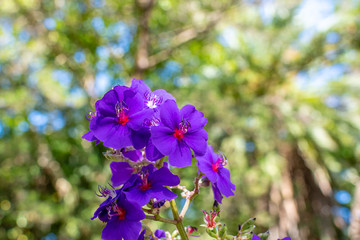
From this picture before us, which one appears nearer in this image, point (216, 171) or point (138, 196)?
point (138, 196)

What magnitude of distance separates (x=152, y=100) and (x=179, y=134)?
0.43 ft

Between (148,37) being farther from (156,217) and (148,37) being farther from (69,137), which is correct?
(156,217)

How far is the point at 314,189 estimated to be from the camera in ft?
15.3

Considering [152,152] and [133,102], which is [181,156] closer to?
[152,152]

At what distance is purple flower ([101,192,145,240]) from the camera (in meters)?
0.65

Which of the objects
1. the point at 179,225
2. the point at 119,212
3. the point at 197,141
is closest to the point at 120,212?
the point at 119,212

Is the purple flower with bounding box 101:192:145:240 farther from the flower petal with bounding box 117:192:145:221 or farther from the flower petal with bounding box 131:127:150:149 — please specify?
the flower petal with bounding box 131:127:150:149

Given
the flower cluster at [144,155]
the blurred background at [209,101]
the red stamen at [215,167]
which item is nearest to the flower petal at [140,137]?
the flower cluster at [144,155]

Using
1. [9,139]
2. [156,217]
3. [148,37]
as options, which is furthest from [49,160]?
[156,217]

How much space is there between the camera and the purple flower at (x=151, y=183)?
661 mm

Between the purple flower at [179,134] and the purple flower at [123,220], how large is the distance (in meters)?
0.12

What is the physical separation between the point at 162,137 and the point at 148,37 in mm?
3754

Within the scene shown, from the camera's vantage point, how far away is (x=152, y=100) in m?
0.82

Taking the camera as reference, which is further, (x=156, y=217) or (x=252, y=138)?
(x=252, y=138)
